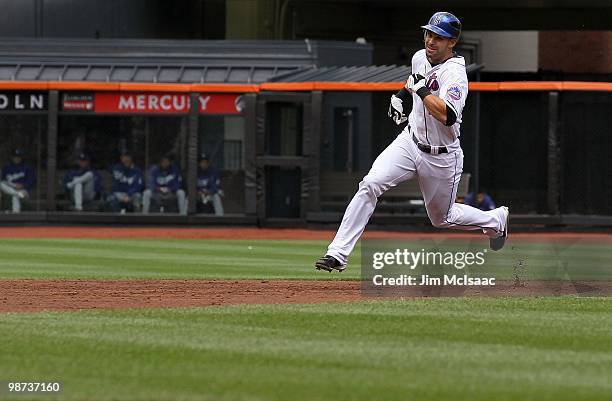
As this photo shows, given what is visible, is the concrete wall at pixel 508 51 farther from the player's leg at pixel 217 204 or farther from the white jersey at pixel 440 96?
the white jersey at pixel 440 96

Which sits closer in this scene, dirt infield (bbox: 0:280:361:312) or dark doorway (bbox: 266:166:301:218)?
dirt infield (bbox: 0:280:361:312)

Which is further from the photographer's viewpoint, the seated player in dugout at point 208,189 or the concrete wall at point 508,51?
the concrete wall at point 508,51

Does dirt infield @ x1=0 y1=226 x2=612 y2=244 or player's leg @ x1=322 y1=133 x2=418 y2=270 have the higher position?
player's leg @ x1=322 y1=133 x2=418 y2=270

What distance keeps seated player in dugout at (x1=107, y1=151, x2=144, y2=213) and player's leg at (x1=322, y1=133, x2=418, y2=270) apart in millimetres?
13399

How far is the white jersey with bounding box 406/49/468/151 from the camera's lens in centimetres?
981

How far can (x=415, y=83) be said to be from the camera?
9.87 metres

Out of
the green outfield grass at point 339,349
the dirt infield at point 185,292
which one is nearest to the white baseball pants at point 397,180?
the dirt infield at point 185,292

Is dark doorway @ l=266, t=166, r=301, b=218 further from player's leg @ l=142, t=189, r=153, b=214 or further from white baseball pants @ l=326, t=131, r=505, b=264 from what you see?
white baseball pants @ l=326, t=131, r=505, b=264

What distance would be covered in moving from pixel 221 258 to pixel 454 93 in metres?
6.82

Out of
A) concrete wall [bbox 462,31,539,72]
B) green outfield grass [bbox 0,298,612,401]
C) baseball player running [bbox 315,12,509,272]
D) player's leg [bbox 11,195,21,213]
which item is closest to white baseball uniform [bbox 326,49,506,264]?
baseball player running [bbox 315,12,509,272]

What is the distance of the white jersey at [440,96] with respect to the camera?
981 cm

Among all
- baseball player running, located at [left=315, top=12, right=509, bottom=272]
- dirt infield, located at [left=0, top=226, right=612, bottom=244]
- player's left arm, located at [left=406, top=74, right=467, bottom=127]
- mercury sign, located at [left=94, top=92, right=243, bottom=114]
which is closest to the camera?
player's left arm, located at [left=406, top=74, right=467, bottom=127]

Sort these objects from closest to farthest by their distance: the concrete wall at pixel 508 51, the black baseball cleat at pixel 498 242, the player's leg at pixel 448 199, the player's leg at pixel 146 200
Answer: the black baseball cleat at pixel 498 242 < the player's leg at pixel 448 199 < the player's leg at pixel 146 200 < the concrete wall at pixel 508 51

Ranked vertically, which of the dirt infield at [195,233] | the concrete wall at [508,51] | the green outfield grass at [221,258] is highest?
the concrete wall at [508,51]
